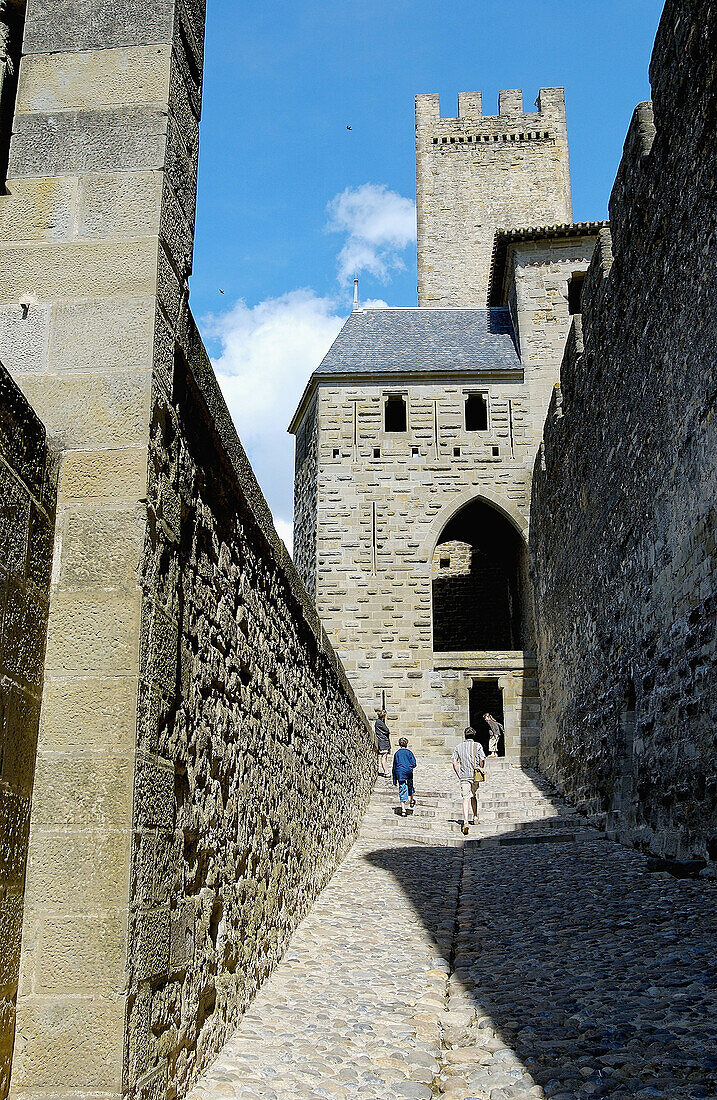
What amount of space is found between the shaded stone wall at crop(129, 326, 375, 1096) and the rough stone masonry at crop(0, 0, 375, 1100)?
0.01m

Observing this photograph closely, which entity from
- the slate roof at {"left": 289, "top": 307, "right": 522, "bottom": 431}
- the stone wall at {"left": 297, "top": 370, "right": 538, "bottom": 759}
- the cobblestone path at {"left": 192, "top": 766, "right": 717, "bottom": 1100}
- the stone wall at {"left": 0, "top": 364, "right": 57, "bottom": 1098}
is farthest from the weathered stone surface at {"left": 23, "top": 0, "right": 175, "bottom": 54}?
the slate roof at {"left": 289, "top": 307, "right": 522, "bottom": 431}

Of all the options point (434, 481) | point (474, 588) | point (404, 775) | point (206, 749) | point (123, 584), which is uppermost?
point (434, 481)

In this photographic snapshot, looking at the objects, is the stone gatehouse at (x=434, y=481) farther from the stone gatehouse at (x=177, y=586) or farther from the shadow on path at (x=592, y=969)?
the shadow on path at (x=592, y=969)

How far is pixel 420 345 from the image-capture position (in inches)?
810

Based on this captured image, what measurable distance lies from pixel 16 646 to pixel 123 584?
30 cm

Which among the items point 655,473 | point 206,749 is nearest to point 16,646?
point 206,749

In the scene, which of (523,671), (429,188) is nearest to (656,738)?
(523,671)

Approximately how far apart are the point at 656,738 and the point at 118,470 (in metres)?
5.51

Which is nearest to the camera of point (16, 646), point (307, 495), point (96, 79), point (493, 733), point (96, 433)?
point (16, 646)

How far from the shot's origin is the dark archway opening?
68.3ft

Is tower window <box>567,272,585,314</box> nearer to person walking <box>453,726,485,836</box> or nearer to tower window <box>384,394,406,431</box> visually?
tower window <box>384,394,406,431</box>

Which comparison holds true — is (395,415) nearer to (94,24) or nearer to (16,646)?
(94,24)

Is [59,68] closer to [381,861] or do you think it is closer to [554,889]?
[554,889]

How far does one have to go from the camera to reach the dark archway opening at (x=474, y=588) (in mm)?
20828
